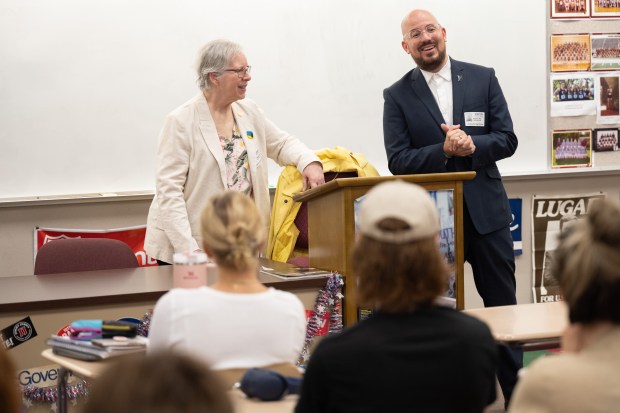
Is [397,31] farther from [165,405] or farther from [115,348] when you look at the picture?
[165,405]

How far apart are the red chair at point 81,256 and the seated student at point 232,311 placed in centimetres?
236

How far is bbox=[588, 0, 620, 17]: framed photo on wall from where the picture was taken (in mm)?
6688

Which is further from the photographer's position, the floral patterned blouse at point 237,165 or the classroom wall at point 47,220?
the classroom wall at point 47,220

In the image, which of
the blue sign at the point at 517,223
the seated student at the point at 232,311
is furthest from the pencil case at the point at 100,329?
the blue sign at the point at 517,223

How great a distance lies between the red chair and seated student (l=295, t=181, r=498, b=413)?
2.93 m

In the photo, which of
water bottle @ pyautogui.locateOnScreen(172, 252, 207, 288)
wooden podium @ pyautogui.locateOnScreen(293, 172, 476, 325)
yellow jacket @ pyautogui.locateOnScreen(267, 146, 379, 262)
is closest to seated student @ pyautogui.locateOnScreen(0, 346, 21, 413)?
water bottle @ pyautogui.locateOnScreen(172, 252, 207, 288)

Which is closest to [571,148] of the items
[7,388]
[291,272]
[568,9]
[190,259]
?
[568,9]

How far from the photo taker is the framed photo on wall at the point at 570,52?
661 cm

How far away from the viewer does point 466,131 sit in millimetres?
4598

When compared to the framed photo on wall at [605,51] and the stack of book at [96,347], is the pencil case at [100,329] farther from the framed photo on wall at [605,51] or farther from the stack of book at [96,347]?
the framed photo on wall at [605,51]

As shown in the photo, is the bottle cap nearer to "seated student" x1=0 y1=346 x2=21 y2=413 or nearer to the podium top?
the podium top

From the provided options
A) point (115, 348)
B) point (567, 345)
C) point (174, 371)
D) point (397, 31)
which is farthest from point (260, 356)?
point (397, 31)

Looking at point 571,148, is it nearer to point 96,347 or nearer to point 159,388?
point 96,347

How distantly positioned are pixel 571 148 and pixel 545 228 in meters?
0.61
